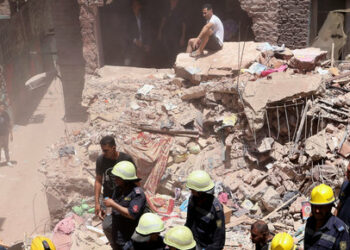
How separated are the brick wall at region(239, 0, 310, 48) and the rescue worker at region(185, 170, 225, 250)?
22.6ft

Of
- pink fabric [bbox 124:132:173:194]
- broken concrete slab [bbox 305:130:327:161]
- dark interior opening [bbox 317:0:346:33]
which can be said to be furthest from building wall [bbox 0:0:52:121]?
broken concrete slab [bbox 305:130:327:161]

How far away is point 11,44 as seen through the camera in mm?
15750

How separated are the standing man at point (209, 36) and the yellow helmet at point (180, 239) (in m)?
5.97

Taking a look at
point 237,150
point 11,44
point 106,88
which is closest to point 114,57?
point 106,88

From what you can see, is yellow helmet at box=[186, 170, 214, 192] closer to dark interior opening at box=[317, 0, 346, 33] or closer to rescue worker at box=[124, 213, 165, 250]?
rescue worker at box=[124, 213, 165, 250]

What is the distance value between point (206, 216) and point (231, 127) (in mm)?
3793

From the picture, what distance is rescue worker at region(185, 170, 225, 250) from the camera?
4367mm

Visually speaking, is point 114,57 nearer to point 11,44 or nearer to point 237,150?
point 11,44

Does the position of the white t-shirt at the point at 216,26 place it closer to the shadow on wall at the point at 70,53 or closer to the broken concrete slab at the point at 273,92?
the broken concrete slab at the point at 273,92

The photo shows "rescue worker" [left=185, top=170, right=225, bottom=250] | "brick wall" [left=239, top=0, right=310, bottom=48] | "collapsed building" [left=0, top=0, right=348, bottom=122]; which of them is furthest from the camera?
"collapsed building" [left=0, top=0, right=348, bottom=122]

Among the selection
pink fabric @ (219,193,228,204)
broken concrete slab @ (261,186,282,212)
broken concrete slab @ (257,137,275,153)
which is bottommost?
pink fabric @ (219,193,228,204)

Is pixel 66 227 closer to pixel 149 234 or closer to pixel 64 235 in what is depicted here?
pixel 64 235

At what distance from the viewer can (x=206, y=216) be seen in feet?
14.3

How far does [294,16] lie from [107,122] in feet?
16.3
